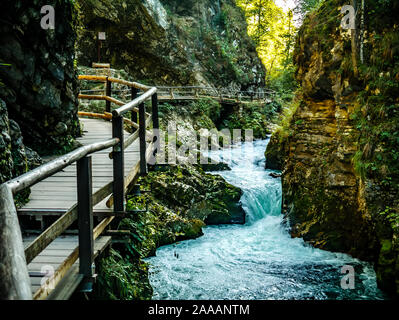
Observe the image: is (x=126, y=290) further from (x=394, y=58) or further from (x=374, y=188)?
(x=394, y=58)

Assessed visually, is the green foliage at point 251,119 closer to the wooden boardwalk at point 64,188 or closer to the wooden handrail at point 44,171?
the wooden boardwalk at point 64,188

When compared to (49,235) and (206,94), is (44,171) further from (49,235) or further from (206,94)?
(206,94)

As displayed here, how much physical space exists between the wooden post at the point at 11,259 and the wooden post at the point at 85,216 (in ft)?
2.45

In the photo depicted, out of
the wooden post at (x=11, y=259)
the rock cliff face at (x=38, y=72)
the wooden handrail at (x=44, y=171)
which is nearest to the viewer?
the wooden post at (x=11, y=259)

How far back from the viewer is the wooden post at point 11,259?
4.47ft

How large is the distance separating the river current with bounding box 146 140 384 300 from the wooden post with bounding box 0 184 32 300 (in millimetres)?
5347

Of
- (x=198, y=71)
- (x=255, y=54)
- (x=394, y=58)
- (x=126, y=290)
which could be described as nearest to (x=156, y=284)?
(x=126, y=290)

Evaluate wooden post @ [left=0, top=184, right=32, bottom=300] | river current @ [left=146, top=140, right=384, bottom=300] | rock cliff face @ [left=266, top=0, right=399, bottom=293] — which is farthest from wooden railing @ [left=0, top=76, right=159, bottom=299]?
rock cliff face @ [left=266, top=0, right=399, bottom=293]

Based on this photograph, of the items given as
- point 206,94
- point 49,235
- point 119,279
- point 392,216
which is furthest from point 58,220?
point 206,94

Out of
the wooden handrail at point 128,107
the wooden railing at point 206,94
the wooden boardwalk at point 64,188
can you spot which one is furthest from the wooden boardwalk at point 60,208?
the wooden railing at point 206,94

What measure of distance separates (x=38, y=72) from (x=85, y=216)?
3113 mm

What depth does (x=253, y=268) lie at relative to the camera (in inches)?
303

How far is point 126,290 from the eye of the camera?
362 centimetres

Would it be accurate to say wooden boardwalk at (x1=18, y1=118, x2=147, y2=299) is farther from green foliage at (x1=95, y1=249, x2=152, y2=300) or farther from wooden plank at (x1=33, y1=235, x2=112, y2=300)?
green foliage at (x1=95, y1=249, x2=152, y2=300)
